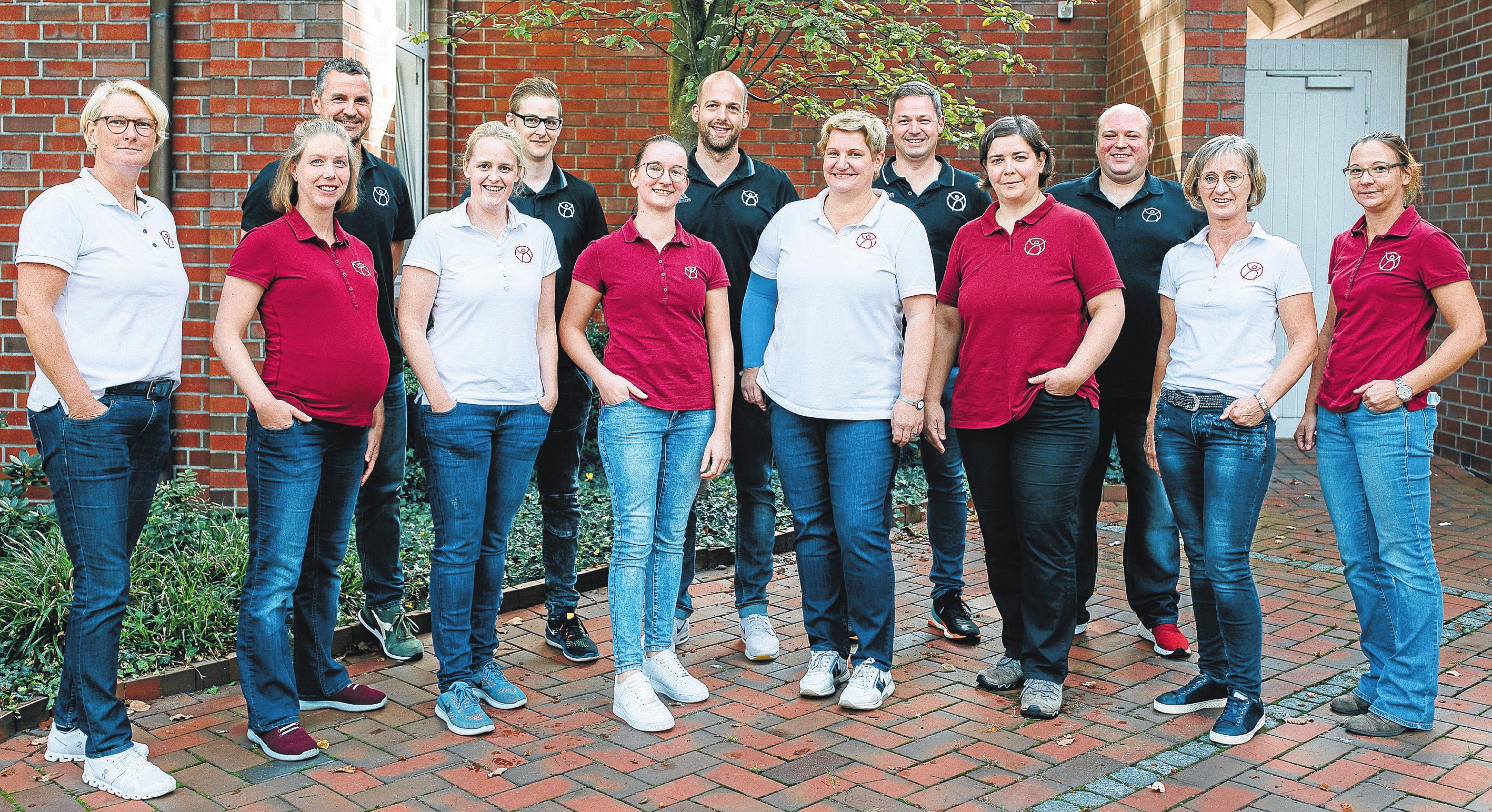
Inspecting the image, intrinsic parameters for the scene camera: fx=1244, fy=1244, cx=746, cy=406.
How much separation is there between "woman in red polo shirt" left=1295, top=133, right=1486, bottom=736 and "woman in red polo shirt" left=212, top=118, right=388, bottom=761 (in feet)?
10.7

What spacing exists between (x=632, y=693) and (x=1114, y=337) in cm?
207

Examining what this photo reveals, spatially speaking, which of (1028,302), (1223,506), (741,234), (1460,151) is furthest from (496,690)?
(1460,151)

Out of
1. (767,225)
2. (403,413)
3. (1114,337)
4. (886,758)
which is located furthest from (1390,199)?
(403,413)

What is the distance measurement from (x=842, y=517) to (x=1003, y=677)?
0.90 m

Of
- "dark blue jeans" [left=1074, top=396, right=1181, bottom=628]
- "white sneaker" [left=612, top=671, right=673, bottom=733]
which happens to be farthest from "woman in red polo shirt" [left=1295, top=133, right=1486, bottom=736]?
"white sneaker" [left=612, top=671, right=673, bottom=733]

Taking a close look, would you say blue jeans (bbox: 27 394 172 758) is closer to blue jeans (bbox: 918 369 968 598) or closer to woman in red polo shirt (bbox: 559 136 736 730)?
woman in red polo shirt (bbox: 559 136 736 730)

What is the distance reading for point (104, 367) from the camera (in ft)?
11.9

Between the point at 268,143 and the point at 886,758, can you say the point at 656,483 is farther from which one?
the point at 268,143

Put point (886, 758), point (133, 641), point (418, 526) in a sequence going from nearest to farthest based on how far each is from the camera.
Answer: point (886, 758)
point (133, 641)
point (418, 526)

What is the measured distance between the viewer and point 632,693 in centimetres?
436

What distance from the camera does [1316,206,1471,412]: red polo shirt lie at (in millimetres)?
4078

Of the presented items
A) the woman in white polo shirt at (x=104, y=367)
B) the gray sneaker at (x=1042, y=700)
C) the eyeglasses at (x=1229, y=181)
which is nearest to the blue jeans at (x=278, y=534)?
the woman in white polo shirt at (x=104, y=367)

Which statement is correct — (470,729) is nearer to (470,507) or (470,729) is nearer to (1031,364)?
(470,507)

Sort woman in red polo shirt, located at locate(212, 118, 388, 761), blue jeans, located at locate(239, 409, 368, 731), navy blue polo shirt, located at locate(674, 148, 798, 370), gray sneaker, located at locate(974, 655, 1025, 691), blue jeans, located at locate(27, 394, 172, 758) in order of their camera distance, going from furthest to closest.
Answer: navy blue polo shirt, located at locate(674, 148, 798, 370) < gray sneaker, located at locate(974, 655, 1025, 691) < blue jeans, located at locate(239, 409, 368, 731) < woman in red polo shirt, located at locate(212, 118, 388, 761) < blue jeans, located at locate(27, 394, 172, 758)
